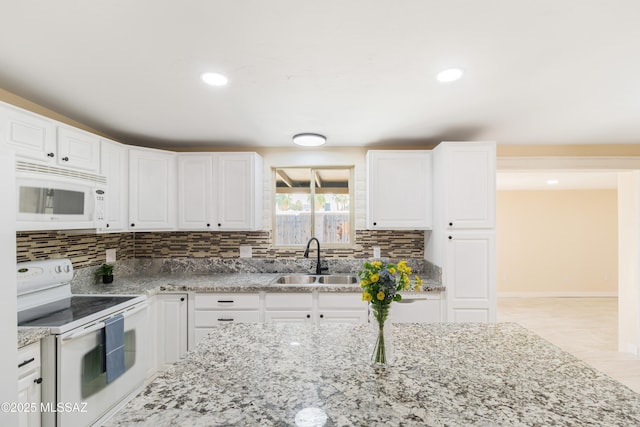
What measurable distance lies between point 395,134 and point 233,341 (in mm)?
2463

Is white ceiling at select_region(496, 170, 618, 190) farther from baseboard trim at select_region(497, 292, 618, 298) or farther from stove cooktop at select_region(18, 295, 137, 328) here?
stove cooktop at select_region(18, 295, 137, 328)

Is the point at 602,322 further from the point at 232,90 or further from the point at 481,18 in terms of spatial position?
the point at 232,90

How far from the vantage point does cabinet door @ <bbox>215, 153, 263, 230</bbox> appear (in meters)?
3.36

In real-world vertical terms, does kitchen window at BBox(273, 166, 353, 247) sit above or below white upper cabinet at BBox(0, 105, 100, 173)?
below

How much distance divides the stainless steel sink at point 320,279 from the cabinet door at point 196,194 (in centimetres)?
96

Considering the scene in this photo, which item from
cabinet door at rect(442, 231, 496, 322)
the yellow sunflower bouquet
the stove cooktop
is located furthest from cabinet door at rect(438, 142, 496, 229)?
the stove cooktop

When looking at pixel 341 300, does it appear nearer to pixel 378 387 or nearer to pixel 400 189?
pixel 400 189

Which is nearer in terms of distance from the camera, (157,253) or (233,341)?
(233,341)

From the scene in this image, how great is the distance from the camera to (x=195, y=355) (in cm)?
137

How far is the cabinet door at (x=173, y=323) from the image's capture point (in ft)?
9.73

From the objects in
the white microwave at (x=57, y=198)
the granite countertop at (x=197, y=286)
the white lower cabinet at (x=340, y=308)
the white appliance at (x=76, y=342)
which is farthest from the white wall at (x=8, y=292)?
the white lower cabinet at (x=340, y=308)

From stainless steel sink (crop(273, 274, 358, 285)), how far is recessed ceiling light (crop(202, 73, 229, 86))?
6.58 ft

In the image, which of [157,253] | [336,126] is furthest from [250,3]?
[157,253]

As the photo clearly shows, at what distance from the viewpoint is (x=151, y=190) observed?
3227 mm
